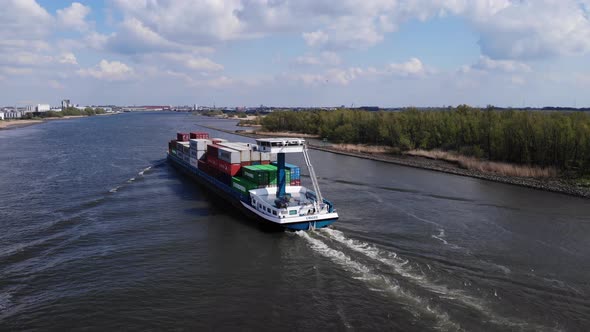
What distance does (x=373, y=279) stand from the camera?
2291 cm

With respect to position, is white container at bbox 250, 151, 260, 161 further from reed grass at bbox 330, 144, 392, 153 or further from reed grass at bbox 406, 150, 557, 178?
reed grass at bbox 330, 144, 392, 153

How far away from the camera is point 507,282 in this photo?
22438 mm

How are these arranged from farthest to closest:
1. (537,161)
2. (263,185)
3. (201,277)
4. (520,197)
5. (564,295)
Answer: (537,161), (520,197), (263,185), (201,277), (564,295)

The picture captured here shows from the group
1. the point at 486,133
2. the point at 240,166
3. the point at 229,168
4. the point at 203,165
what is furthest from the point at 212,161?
the point at 486,133

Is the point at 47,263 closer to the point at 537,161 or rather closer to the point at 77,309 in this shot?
the point at 77,309

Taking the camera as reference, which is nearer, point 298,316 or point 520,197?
point 298,316

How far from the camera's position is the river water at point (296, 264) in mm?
19359

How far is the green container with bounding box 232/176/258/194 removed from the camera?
36375mm

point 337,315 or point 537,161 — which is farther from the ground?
point 537,161

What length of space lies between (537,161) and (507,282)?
4034cm

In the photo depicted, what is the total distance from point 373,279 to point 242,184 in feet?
58.6

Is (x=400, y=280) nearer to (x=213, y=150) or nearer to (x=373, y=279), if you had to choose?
(x=373, y=279)

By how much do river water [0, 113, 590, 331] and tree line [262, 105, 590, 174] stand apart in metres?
12.4

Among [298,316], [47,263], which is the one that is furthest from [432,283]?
[47,263]
